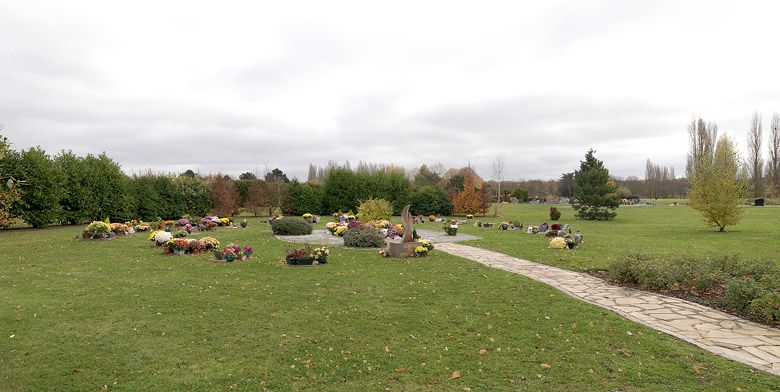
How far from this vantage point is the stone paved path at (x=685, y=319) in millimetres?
5113

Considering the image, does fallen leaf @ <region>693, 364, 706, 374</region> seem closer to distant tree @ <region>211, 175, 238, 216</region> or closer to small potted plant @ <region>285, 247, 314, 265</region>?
small potted plant @ <region>285, 247, 314, 265</region>

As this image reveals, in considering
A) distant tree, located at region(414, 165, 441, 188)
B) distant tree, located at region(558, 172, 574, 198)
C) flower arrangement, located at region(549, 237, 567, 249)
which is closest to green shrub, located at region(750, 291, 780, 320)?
flower arrangement, located at region(549, 237, 567, 249)

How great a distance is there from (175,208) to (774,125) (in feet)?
213

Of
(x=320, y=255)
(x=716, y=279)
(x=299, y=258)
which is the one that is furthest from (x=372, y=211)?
(x=716, y=279)

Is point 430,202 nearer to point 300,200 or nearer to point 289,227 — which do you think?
point 300,200

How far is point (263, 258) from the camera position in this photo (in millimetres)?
12320

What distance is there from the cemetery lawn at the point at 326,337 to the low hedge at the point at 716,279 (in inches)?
79.6

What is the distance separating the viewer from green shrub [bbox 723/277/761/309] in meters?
6.69

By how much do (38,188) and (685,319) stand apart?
2544 cm

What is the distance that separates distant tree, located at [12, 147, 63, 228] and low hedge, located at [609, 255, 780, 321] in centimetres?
2439

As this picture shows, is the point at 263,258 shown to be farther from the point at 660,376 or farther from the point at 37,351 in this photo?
the point at 660,376

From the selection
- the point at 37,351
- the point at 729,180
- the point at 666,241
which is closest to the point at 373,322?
the point at 37,351

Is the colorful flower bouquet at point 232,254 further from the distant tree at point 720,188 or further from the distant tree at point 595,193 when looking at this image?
the distant tree at point 595,193

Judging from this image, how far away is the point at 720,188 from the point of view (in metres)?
18.9
